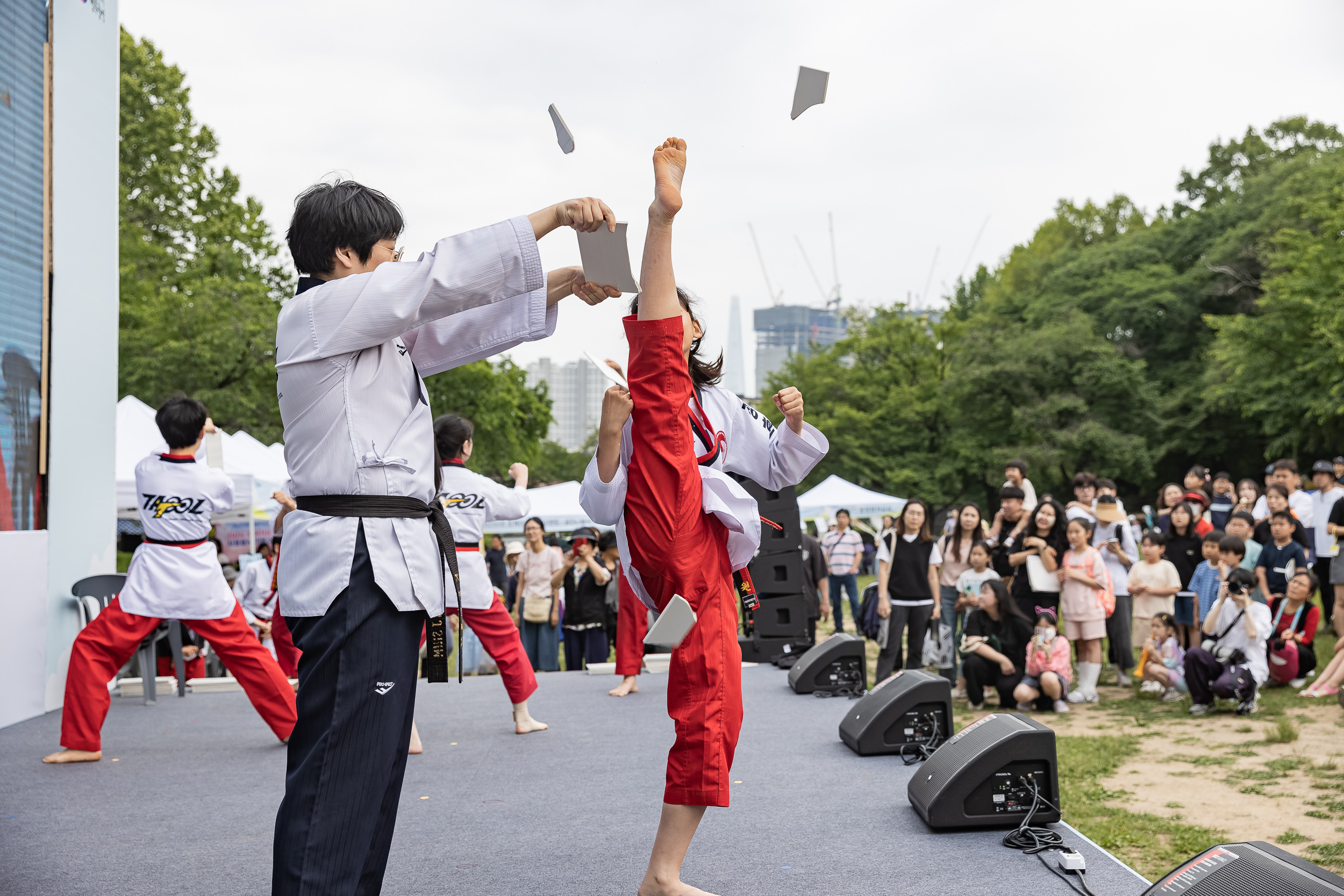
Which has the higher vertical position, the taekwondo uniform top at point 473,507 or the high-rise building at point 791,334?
the high-rise building at point 791,334

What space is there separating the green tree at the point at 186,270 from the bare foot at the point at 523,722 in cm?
1350

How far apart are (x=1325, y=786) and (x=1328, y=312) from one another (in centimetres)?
1953

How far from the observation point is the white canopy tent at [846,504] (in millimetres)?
19094

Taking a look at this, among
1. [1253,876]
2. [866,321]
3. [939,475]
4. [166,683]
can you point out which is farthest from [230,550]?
[866,321]

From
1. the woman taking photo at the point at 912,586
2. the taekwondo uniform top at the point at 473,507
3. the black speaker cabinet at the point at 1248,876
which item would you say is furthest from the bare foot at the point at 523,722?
the woman taking photo at the point at 912,586

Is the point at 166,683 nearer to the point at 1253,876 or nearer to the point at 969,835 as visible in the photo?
the point at 969,835

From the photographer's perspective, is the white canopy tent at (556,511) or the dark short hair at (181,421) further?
the white canopy tent at (556,511)

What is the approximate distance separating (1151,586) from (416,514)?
23.5ft

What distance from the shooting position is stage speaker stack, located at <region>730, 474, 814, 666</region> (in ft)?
20.7

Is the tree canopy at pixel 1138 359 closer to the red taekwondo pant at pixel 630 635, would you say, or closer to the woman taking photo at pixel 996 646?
the woman taking photo at pixel 996 646

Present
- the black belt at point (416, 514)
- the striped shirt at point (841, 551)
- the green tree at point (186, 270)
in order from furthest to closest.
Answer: the green tree at point (186, 270) → the striped shirt at point (841, 551) → the black belt at point (416, 514)

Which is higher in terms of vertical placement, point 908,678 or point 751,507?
point 751,507

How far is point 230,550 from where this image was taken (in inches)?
476

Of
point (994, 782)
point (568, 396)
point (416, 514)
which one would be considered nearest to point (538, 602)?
point (994, 782)
